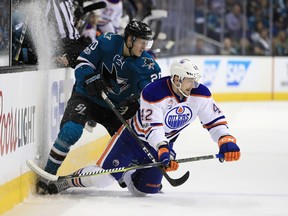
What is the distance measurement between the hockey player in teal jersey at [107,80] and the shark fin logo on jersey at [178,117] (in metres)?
0.53

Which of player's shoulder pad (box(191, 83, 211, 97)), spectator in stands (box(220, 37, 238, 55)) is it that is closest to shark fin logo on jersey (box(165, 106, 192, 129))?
player's shoulder pad (box(191, 83, 211, 97))

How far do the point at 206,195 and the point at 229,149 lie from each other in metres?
0.56

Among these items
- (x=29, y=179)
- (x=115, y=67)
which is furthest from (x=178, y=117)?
(x=29, y=179)

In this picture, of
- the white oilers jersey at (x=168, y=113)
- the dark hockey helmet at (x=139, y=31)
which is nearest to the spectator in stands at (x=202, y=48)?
the dark hockey helmet at (x=139, y=31)

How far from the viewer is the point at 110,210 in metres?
5.05

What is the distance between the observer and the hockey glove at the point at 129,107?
5.99 meters

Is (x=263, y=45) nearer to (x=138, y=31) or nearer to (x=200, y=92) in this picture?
(x=138, y=31)

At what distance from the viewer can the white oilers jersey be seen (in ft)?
17.4

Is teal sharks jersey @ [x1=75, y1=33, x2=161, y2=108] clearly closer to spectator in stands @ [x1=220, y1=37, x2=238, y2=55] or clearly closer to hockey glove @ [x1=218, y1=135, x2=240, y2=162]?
hockey glove @ [x1=218, y1=135, x2=240, y2=162]

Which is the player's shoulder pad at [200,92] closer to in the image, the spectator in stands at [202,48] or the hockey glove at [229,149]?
the hockey glove at [229,149]

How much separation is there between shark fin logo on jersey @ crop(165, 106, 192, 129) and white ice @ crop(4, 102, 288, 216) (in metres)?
0.50

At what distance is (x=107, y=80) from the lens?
6070 mm

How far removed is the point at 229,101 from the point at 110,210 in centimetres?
1003

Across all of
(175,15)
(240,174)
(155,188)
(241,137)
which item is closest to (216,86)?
(175,15)
